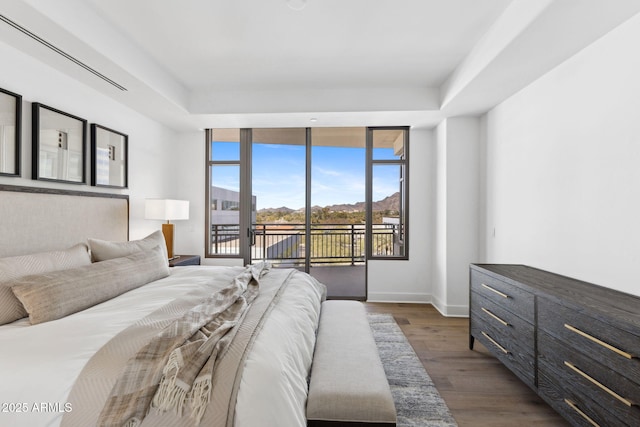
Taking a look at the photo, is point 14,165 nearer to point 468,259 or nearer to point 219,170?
point 219,170

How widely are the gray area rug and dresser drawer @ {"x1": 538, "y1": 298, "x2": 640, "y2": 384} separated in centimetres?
81

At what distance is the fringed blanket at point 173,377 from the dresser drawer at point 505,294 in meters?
1.78

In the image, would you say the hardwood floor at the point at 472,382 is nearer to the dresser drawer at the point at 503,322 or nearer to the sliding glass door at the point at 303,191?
the dresser drawer at the point at 503,322

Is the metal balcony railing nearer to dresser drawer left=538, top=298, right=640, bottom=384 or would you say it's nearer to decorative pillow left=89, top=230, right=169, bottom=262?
decorative pillow left=89, top=230, right=169, bottom=262

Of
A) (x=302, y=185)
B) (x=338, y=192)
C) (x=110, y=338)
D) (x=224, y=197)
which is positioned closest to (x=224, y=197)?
(x=224, y=197)

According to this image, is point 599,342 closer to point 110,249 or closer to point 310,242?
point 110,249

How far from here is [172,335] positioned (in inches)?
49.6

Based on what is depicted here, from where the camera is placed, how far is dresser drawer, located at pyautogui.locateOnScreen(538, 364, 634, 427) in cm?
139

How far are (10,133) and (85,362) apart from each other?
6.38 feet

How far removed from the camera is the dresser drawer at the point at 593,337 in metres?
1.27

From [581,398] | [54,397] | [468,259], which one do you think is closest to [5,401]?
[54,397]

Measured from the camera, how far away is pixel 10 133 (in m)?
2.09

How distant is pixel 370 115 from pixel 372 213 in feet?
4.59

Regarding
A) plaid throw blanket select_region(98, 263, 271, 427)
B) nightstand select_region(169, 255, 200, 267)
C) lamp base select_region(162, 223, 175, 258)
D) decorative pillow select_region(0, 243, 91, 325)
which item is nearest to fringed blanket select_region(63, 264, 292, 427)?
plaid throw blanket select_region(98, 263, 271, 427)
